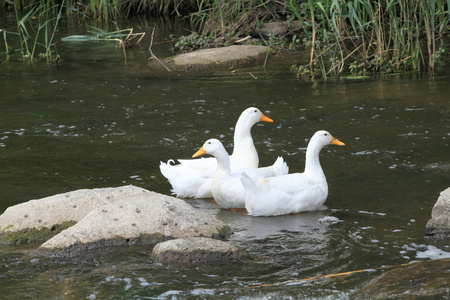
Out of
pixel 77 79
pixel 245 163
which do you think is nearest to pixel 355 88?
pixel 245 163

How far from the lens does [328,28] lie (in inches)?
539

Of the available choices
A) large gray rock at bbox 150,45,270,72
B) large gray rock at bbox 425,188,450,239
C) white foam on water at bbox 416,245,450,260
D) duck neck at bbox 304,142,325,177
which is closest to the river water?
white foam on water at bbox 416,245,450,260

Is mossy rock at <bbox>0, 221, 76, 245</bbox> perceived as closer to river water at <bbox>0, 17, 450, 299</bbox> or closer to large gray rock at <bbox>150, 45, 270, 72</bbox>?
river water at <bbox>0, 17, 450, 299</bbox>

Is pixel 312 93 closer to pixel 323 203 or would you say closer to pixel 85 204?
pixel 323 203

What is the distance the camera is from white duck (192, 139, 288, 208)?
6.63 m

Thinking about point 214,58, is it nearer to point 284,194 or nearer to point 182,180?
point 182,180

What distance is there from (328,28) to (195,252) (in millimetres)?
9349

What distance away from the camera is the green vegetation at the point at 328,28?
10438mm

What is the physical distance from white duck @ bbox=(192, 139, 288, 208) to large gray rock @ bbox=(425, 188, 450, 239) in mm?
1810

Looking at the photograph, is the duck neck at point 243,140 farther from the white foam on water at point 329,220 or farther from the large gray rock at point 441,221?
the large gray rock at point 441,221

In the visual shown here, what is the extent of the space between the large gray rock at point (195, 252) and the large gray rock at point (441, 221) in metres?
1.55

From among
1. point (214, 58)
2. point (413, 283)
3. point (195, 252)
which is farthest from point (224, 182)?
point (214, 58)

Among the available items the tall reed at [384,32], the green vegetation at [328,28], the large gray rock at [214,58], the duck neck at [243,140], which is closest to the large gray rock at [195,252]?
the duck neck at [243,140]

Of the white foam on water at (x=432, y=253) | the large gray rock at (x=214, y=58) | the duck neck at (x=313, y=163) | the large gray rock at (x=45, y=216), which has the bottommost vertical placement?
the white foam on water at (x=432, y=253)
